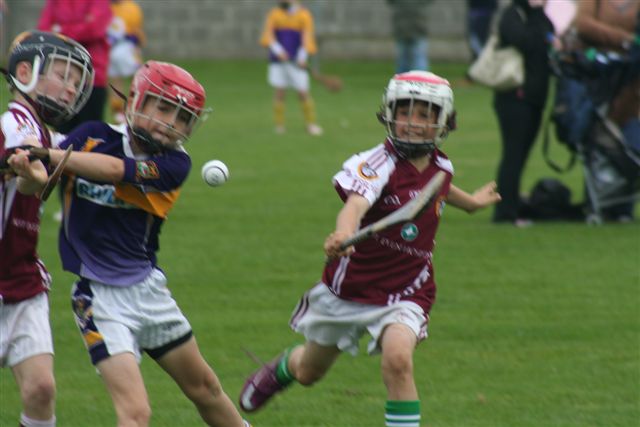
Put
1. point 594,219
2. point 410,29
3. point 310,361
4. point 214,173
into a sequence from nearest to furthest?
point 214,173
point 310,361
point 594,219
point 410,29

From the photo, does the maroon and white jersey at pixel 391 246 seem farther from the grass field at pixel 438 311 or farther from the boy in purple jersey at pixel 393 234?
the grass field at pixel 438 311

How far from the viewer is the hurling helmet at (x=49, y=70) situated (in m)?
5.42

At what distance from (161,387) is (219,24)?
24.1m

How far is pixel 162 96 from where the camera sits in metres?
5.30

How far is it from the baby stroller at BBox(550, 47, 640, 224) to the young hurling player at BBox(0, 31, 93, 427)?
7038 millimetres

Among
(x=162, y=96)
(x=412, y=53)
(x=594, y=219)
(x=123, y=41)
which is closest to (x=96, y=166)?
(x=162, y=96)

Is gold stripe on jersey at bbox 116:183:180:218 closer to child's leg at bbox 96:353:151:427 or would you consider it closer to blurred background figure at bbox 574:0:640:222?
child's leg at bbox 96:353:151:427

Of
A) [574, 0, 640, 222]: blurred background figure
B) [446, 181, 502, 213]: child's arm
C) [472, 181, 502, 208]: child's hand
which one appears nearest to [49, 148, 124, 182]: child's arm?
[446, 181, 502, 213]: child's arm

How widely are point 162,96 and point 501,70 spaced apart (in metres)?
6.70

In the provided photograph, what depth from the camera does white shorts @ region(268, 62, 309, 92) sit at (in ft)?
65.1

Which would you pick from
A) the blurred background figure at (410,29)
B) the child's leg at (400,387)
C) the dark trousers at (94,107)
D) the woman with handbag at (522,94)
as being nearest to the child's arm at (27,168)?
the child's leg at (400,387)

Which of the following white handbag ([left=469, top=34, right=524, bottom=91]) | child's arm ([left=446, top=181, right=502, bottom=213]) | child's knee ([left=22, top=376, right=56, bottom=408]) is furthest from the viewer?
white handbag ([left=469, top=34, right=524, bottom=91])

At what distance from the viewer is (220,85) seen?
1046 inches

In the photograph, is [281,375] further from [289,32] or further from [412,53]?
[412,53]
